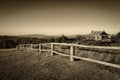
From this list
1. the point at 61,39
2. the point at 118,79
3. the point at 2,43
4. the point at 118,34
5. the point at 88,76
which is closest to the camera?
the point at 118,79

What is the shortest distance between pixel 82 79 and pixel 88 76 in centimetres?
45

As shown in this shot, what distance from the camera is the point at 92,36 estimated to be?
5112 cm

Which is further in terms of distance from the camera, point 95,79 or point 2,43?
point 2,43

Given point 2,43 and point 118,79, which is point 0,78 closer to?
point 118,79

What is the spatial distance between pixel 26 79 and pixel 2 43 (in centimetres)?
7228

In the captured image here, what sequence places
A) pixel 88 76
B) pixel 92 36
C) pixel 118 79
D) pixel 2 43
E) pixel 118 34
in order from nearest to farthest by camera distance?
pixel 118 79
pixel 88 76
pixel 118 34
pixel 92 36
pixel 2 43

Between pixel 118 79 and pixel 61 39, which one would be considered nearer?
pixel 118 79

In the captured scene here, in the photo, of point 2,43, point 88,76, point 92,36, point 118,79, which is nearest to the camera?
point 118,79

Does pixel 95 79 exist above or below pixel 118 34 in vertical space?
below

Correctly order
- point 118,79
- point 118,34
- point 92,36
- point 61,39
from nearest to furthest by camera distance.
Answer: point 118,79 → point 118,34 → point 92,36 → point 61,39

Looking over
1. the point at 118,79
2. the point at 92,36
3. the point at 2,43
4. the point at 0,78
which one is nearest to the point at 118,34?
the point at 92,36

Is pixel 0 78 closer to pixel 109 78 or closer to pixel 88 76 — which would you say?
pixel 88 76

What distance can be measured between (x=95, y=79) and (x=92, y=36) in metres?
49.0

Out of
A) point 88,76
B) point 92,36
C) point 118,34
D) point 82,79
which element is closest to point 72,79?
point 82,79
